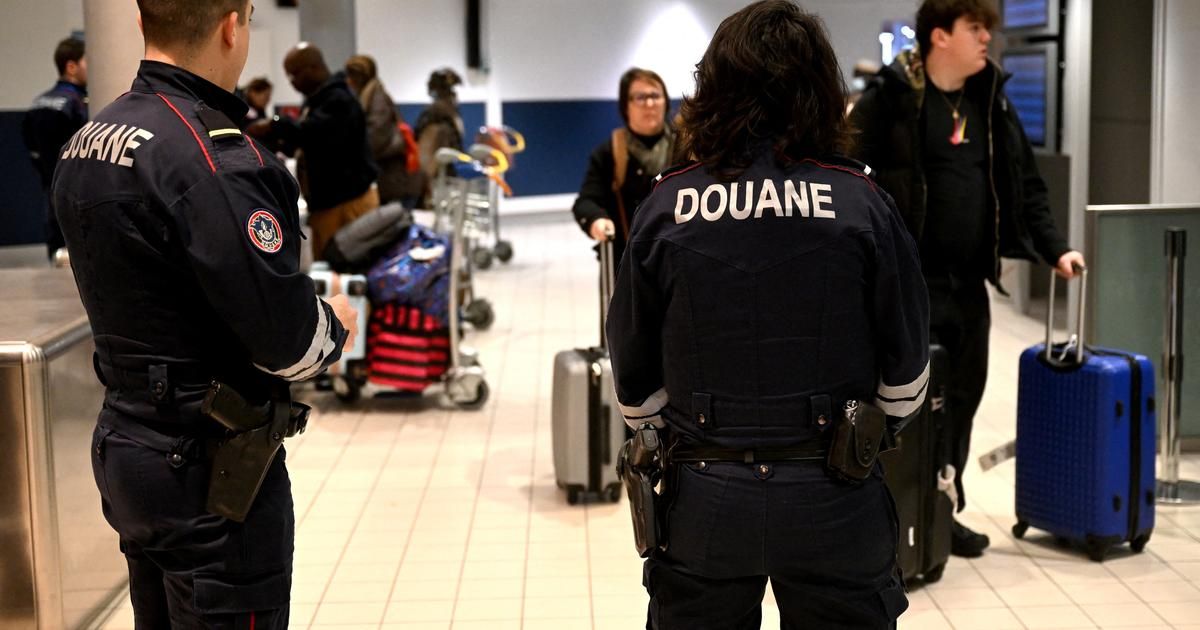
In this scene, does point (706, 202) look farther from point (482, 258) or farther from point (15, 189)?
point (15, 189)

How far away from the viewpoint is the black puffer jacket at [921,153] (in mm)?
4270

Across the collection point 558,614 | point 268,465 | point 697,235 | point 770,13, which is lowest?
point 558,614

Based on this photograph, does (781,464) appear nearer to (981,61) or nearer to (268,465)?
(268,465)

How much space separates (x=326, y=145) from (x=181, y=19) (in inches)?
196

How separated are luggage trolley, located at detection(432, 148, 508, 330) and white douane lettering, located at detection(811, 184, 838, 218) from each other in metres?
5.41

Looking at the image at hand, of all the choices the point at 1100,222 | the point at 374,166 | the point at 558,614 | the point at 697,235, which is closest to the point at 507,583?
the point at 558,614

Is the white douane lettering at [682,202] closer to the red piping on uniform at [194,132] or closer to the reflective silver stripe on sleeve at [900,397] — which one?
the reflective silver stripe on sleeve at [900,397]

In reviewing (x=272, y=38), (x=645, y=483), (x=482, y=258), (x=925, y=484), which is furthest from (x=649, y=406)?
(x=272, y=38)

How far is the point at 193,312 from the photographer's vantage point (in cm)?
231

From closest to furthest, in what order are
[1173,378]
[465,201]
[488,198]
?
[1173,378]
[465,201]
[488,198]

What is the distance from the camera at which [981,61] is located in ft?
13.9

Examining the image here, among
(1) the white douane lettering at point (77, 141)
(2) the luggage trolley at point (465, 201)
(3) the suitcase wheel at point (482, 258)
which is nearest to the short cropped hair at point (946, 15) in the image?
(1) the white douane lettering at point (77, 141)

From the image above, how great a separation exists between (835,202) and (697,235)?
231 millimetres

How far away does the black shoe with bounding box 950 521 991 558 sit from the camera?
14.7ft
